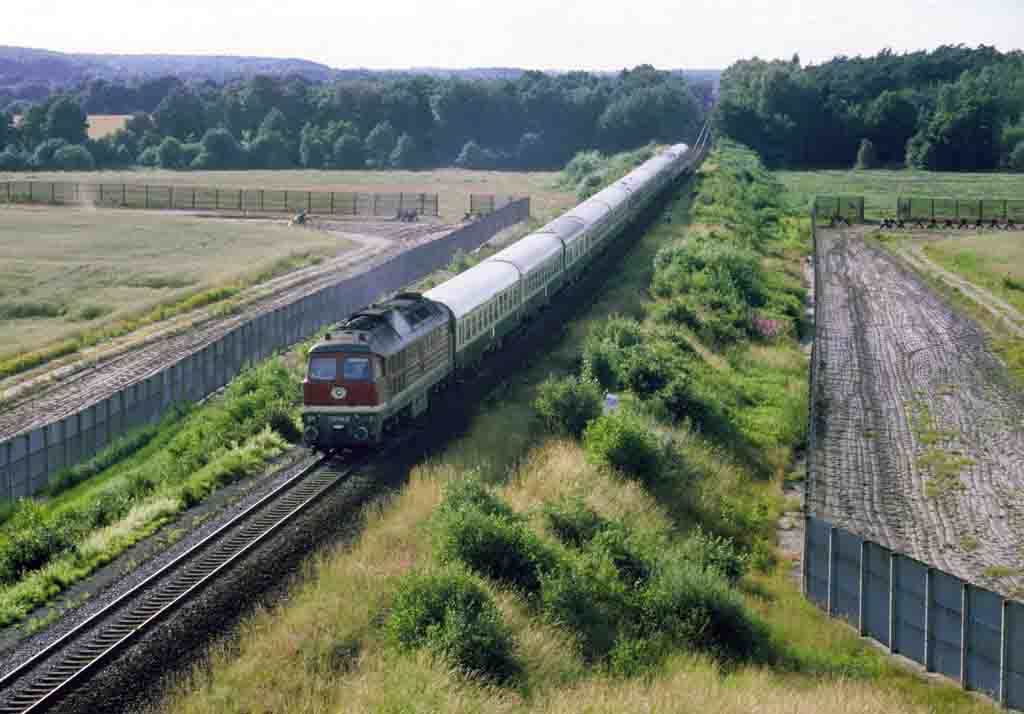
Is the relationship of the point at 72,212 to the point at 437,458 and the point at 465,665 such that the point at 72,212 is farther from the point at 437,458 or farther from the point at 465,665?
the point at 465,665

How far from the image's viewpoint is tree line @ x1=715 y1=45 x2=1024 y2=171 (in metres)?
150

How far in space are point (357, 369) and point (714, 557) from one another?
31.6ft

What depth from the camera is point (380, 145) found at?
174 meters

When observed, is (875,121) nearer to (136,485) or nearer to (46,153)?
(46,153)

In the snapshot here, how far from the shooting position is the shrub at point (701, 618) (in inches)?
787

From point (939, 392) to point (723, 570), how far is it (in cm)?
2185

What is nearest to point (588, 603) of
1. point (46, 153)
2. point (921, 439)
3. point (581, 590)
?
point (581, 590)

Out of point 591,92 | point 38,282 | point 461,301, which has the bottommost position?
point 38,282

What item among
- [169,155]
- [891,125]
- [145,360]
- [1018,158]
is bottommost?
[145,360]

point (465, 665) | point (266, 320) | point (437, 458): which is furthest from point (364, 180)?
point (465, 665)

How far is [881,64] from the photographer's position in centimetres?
19338

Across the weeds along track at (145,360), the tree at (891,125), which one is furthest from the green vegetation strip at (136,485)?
the tree at (891,125)

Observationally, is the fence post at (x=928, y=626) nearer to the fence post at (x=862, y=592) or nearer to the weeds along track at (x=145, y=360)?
the fence post at (x=862, y=592)

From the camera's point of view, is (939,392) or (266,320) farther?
(266,320)
